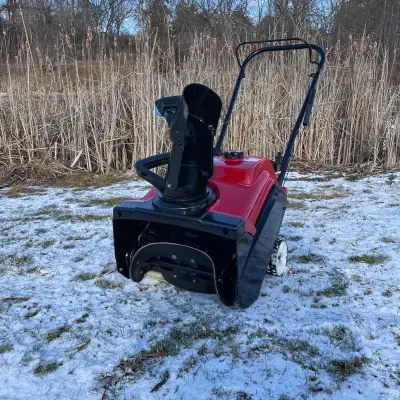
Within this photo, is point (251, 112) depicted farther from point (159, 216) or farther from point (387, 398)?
point (387, 398)

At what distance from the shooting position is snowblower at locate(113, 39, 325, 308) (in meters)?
1.77

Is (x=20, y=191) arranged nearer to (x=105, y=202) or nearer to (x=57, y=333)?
(x=105, y=202)

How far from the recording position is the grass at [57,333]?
1824mm

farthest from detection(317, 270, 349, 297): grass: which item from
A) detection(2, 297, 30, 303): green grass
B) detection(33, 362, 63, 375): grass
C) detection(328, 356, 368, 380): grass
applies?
detection(2, 297, 30, 303): green grass

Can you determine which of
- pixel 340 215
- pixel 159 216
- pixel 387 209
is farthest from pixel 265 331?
pixel 387 209

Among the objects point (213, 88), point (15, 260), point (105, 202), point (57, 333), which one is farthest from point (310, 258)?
point (213, 88)

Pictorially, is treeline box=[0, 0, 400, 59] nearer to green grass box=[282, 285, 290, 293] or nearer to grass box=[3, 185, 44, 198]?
grass box=[3, 185, 44, 198]

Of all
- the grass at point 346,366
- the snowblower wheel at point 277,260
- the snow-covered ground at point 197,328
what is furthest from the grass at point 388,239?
the grass at point 346,366

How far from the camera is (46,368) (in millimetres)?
1635

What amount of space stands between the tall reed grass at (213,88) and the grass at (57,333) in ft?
11.0

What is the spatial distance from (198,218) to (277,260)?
699 millimetres

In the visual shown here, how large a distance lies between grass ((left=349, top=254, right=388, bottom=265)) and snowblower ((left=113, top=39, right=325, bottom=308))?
681 millimetres

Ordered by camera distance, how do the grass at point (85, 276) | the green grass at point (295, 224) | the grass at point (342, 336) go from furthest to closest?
the green grass at point (295, 224) < the grass at point (85, 276) < the grass at point (342, 336)

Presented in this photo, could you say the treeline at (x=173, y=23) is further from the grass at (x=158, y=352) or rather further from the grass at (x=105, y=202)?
the grass at (x=158, y=352)
